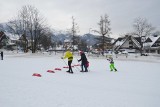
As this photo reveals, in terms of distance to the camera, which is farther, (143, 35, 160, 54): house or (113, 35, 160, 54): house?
(113, 35, 160, 54): house

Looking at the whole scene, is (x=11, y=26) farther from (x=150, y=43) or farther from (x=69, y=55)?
(x=150, y=43)

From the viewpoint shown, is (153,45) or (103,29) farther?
(153,45)

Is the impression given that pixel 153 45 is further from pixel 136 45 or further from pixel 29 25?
pixel 29 25

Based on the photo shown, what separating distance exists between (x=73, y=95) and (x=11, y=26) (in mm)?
52103

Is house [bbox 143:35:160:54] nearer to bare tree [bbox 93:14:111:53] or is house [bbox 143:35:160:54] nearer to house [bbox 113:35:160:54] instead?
house [bbox 113:35:160:54]

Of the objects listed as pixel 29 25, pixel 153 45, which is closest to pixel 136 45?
pixel 153 45

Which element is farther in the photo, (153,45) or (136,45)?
(153,45)

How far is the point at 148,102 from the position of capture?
7156mm

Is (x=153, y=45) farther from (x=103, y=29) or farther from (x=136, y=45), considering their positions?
(x=103, y=29)

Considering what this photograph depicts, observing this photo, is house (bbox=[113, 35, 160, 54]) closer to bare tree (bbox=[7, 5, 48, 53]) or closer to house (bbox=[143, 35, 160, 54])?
house (bbox=[143, 35, 160, 54])

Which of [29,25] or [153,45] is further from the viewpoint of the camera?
[153,45]

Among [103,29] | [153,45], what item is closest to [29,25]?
[103,29]

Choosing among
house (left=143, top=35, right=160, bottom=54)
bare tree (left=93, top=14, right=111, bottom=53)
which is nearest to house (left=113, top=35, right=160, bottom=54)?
house (left=143, top=35, right=160, bottom=54)

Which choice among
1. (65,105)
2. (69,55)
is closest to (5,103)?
(65,105)
